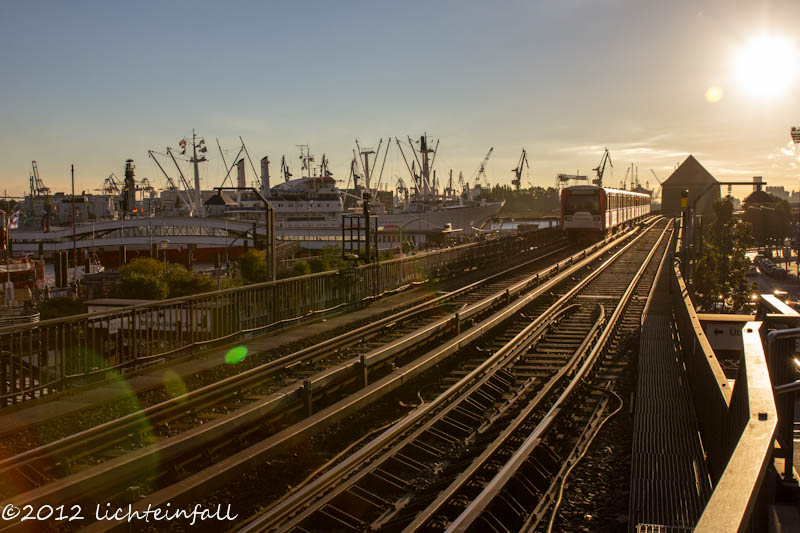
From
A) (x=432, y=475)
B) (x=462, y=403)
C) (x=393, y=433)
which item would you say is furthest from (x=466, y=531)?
(x=462, y=403)

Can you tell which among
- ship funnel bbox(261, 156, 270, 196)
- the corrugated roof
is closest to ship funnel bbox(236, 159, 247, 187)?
ship funnel bbox(261, 156, 270, 196)

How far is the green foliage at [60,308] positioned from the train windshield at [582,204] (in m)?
29.6

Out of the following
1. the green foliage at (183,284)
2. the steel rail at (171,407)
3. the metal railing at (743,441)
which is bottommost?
the green foliage at (183,284)

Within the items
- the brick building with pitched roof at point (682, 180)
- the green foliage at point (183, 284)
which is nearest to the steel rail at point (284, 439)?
the green foliage at point (183, 284)

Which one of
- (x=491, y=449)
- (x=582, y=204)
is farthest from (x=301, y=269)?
(x=491, y=449)

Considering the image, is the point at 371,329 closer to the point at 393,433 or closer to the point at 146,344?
the point at 146,344

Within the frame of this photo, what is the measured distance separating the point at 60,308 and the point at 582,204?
103 feet

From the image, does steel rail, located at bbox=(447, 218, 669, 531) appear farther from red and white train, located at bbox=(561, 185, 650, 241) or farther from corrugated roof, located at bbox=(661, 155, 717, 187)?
corrugated roof, located at bbox=(661, 155, 717, 187)

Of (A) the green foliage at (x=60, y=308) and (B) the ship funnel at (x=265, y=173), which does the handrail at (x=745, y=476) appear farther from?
(B) the ship funnel at (x=265, y=173)

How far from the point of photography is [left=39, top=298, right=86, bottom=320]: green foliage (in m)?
34.8

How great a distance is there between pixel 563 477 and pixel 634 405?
3304 millimetres

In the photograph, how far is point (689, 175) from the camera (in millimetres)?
146000

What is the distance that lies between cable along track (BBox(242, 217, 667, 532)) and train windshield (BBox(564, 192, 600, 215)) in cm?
3051

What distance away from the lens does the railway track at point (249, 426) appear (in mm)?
6824
